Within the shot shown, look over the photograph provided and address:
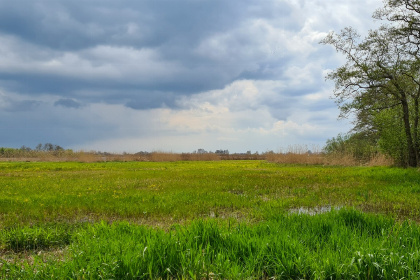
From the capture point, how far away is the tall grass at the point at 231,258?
11.3 ft

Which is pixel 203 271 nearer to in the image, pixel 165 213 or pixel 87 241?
pixel 87 241

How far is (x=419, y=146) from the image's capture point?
25203 millimetres

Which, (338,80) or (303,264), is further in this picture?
(338,80)

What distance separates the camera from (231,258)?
3.96 meters

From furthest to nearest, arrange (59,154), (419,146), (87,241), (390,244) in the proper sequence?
(59,154) → (419,146) → (87,241) → (390,244)

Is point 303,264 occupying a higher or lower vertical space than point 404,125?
lower

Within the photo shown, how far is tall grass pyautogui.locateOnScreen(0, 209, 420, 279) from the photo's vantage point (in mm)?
3445

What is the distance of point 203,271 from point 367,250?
2.26 metres

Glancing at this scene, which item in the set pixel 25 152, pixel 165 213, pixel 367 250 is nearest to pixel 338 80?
pixel 165 213

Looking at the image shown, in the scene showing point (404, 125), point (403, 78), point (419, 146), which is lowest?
point (419, 146)

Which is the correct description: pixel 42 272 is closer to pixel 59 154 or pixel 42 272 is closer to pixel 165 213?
pixel 165 213

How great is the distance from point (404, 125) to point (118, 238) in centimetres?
2882

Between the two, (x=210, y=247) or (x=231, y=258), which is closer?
(x=231, y=258)

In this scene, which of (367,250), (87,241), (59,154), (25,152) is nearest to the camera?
(367,250)
